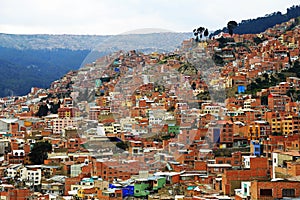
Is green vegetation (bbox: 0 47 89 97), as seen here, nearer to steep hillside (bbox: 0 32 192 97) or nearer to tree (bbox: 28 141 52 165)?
steep hillside (bbox: 0 32 192 97)

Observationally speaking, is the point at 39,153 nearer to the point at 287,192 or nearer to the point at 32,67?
the point at 287,192

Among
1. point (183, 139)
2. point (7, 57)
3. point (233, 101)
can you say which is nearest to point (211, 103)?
point (233, 101)

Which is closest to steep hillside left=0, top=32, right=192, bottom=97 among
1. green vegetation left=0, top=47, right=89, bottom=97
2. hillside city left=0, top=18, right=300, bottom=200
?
green vegetation left=0, top=47, right=89, bottom=97

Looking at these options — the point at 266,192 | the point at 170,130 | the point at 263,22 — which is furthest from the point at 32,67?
the point at 266,192

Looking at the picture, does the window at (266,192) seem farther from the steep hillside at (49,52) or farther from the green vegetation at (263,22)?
the green vegetation at (263,22)

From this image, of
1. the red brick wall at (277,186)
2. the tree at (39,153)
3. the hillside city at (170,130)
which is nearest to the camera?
the red brick wall at (277,186)

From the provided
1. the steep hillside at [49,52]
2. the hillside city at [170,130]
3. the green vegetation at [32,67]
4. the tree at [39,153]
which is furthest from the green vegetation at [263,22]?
the tree at [39,153]
